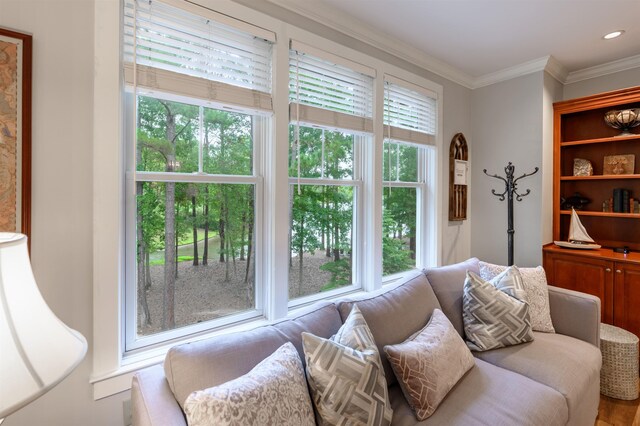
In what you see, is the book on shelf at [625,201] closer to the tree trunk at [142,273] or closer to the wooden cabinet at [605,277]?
the wooden cabinet at [605,277]

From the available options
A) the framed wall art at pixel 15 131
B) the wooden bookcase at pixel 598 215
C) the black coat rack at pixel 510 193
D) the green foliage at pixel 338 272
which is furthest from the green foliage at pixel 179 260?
the wooden bookcase at pixel 598 215

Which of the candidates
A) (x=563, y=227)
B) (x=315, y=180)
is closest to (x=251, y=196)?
(x=315, y=180)

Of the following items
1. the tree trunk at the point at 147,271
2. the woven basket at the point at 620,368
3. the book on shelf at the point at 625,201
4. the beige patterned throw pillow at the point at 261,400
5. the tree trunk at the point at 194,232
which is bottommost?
the woven basket at the point at 620,368

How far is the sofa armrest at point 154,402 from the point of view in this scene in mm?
1000

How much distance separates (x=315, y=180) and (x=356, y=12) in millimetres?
1176

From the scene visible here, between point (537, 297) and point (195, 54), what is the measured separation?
2581mm

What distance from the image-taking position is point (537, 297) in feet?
7.02

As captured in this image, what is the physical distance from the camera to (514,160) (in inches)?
122

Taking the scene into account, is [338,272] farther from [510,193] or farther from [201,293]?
[510,193]

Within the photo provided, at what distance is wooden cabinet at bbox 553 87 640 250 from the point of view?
9.40ft

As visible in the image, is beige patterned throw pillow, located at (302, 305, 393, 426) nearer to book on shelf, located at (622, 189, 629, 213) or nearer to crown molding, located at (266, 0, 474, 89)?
crown molding, located at (266, 0, 474, 89)

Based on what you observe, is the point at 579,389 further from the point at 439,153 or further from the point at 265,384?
the point at 439,153

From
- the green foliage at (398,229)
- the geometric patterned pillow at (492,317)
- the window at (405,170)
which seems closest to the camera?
the geometric patterned pillow at (492,317)

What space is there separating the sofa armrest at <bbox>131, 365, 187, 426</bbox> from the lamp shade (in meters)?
0.38
